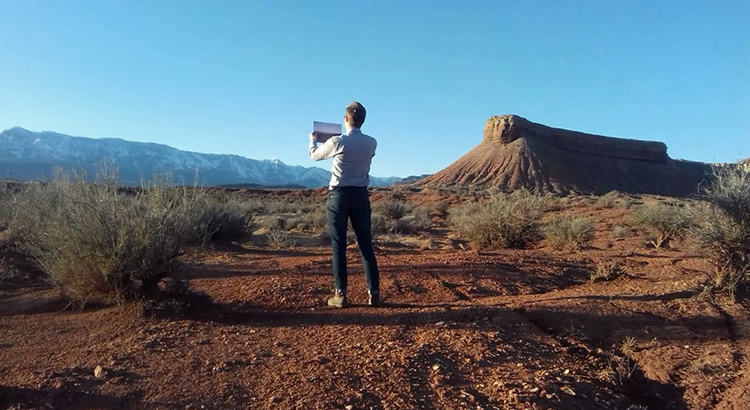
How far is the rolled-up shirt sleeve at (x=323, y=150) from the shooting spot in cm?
450

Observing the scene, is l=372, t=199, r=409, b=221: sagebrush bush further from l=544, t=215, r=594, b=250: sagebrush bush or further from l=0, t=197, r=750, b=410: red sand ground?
l=0, t=197, r=750, b=410: red sand ground

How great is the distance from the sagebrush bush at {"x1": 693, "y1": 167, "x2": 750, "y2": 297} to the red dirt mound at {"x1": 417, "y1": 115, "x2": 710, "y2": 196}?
151ft

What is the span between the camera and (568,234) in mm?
10305

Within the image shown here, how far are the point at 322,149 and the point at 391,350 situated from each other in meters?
1.94

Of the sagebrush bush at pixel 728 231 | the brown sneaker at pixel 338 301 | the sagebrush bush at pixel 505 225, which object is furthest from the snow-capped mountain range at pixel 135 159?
the sagebrush bush at pixel 728 231

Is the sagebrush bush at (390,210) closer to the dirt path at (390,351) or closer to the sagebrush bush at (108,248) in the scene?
the dirt path at (390,351)

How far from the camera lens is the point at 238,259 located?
819 centimetres

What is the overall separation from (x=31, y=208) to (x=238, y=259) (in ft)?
11.5

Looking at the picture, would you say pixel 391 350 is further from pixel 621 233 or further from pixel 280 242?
pixel 621 233

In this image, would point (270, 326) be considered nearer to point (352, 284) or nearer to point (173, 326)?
point (173, 326)

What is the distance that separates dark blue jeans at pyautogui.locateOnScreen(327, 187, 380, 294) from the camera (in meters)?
4.51

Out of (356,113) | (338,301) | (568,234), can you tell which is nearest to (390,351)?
(338,301)

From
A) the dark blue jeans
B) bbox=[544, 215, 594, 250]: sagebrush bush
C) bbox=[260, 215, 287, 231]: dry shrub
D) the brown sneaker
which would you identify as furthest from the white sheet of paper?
bbox=[260, 215, 287, 231]: dry shrub

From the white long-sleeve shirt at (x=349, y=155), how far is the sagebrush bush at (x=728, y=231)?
12.7 ft
